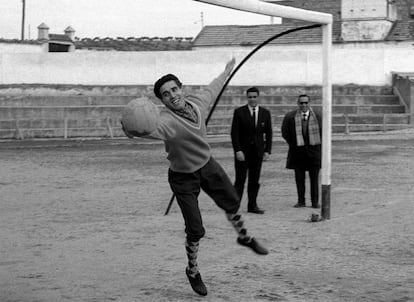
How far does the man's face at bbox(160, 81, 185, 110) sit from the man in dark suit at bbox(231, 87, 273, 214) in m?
6.03

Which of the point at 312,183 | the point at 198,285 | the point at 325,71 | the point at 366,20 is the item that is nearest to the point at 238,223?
the point at 198,285

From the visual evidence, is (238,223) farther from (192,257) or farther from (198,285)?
(198,285)

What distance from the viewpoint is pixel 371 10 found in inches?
1860

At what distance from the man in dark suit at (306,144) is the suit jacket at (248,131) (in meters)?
0.62

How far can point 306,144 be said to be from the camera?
14000 millimetres

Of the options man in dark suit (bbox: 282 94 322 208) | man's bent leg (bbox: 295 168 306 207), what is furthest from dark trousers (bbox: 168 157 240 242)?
man's bent leg (bbox: 295 168 306 207)

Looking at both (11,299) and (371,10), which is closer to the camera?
(11,299)

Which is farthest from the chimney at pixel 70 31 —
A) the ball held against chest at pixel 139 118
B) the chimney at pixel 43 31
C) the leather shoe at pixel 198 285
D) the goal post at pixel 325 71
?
the ball held against chest at pixel 139 118

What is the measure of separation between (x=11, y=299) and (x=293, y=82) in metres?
30.8

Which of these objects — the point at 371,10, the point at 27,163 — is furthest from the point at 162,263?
the point at 371,10

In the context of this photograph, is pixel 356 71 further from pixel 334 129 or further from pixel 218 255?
pixel 218 255

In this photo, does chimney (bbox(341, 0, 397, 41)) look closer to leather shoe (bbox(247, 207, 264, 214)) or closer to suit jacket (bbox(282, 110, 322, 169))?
suit jacket (bbox(282, 110, 322, 169))

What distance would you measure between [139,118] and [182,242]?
4074 millimetres

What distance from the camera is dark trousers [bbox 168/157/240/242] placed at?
25.1 feet
